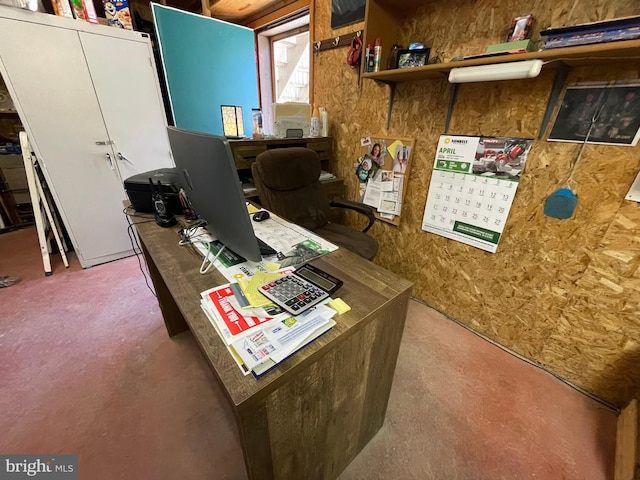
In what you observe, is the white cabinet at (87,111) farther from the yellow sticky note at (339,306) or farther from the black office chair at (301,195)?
the yellow sticky note at (339,306)

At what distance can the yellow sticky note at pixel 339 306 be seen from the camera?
2.49 ft

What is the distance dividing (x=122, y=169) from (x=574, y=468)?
3.57m

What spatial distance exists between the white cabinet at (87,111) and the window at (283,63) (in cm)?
114

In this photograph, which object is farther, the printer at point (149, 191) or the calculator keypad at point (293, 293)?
the printer at point (149, 191)

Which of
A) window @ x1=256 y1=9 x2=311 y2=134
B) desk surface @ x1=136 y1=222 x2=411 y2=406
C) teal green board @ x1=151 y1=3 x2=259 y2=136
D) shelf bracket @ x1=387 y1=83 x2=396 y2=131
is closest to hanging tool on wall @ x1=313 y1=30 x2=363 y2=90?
shelf bracket @ x1=387 y1=83 x2=396 y2=131

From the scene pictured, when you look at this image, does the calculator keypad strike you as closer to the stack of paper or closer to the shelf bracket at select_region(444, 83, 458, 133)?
the stack of paper

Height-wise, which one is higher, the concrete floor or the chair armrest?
the chair armrest

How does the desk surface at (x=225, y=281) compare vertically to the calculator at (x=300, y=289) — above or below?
below

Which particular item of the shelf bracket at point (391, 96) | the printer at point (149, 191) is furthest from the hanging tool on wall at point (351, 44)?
the printer at point (149, 191)

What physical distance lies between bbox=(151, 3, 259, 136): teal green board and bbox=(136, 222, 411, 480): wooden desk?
2.02 meters

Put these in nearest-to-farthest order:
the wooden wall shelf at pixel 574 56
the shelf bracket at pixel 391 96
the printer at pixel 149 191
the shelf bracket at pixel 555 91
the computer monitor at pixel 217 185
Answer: the computer monitor at pixel 217 185 < the wooden wall shelf at pixel 574 56 < the shelf bracket at pixel 555 91 < the printer at pixel 149 191 < the shelf bracket at pixel 391 96

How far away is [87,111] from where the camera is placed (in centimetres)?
211

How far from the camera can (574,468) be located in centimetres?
111

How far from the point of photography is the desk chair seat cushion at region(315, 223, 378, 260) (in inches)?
66.1
